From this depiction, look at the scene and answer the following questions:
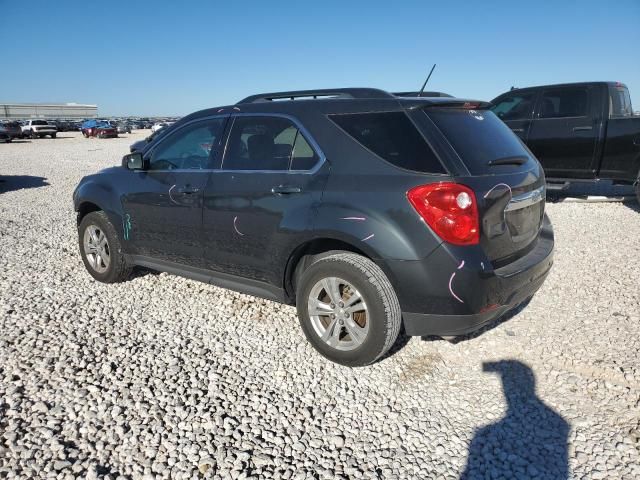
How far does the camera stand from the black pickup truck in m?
7.49

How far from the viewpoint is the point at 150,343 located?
345cm

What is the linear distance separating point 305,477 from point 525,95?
833 cm

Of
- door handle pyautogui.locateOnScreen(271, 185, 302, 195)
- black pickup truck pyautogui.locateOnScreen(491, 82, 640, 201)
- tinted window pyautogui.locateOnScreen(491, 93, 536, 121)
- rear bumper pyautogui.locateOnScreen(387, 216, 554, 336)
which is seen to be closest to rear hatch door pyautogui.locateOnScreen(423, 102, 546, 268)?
rear bumper pyautogui.locateOnScreen(387, 216, 554, 336)

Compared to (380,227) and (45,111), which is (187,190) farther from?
(45,111)

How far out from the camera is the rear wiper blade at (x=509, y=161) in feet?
9.41

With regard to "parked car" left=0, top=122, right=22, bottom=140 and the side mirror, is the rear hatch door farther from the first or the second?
"parked car" left=0, top=122, right=22, bottom=140

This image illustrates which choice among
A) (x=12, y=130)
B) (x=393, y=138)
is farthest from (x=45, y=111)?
(x=393, y=138)

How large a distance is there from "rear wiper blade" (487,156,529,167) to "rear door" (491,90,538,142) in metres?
5.71

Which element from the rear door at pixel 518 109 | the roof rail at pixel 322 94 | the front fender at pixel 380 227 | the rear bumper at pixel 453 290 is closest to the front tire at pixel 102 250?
the roof rail at pixel 322 94

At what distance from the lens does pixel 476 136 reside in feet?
Answer: 9.73

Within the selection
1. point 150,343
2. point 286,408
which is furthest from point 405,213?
point 150,343

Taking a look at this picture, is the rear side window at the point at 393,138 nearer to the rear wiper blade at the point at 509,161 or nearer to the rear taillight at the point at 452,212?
the rear taillight at the point at 452,212

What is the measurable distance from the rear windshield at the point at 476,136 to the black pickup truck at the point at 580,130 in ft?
17.7

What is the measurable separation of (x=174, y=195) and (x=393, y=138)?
1.97 metres
